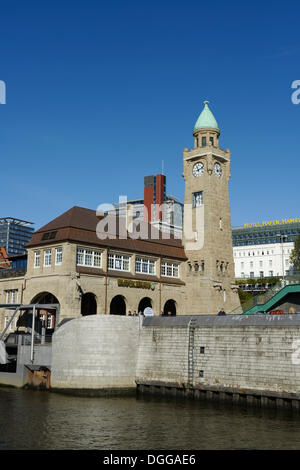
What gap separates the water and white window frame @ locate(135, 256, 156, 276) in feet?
83.5

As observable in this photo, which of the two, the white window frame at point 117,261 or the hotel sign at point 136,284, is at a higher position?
the white window frame at point 117,261

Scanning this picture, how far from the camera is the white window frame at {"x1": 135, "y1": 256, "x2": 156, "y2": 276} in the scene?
6481cm

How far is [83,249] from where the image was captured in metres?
58.3

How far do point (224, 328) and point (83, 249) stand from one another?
22.0 metres

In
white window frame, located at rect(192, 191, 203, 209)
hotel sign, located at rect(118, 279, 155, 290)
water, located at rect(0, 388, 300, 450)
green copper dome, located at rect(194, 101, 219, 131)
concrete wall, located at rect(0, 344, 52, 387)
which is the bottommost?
water, located at rect(0, 388, 300, 450)

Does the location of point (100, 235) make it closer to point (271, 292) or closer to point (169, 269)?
point (169, 269)

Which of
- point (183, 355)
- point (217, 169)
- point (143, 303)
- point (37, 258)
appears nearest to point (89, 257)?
point (37, 258)

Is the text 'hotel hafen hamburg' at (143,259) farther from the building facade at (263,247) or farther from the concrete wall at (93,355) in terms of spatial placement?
the building facade at (263,247)

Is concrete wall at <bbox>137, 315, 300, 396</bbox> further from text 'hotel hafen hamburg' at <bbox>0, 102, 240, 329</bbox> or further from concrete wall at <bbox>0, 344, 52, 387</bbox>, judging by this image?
text 'hotel hafen hamburg' at <bbox>0, 102, 240, 329</bbox>

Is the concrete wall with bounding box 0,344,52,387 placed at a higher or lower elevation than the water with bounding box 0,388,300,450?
higher

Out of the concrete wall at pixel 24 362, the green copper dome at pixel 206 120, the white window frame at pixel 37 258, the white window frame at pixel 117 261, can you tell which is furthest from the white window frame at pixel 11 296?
the green copper dome at pixel 206 120

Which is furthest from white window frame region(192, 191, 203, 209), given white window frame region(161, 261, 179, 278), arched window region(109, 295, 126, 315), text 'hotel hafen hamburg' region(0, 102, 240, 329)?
arched window region(109, 295, 126, 315)

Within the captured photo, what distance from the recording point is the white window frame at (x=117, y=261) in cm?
6118

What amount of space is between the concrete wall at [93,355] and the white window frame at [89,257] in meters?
12.4
